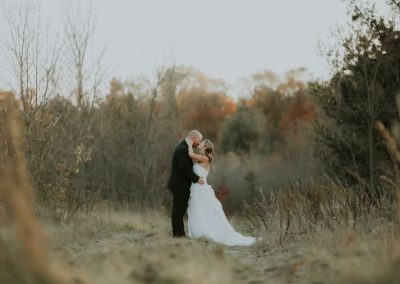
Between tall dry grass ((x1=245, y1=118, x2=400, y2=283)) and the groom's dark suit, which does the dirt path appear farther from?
the groom's dark suit

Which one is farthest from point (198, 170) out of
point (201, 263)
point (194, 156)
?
point (201, 263)

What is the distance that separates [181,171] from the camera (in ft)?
40.7

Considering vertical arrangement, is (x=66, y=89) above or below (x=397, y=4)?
below

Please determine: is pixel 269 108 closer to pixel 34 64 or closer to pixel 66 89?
pixel 66 89

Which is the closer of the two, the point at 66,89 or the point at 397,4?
the point at 397,4

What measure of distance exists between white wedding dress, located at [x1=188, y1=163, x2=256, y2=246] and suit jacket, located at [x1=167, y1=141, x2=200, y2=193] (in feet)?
0.87

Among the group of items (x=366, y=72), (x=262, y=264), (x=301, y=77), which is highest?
(x=301, y=77)

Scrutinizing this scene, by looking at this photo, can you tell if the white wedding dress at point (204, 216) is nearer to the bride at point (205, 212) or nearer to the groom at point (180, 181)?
the bride at point (205, 212)

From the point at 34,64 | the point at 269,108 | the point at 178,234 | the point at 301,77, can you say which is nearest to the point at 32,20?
the point at 34,64

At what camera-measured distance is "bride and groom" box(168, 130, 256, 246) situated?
12.3 m

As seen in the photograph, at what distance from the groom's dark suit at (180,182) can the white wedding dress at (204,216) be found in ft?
0.82

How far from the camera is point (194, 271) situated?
543 cm

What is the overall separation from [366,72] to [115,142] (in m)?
10.4

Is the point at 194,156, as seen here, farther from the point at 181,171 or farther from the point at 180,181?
the point at 180,181
